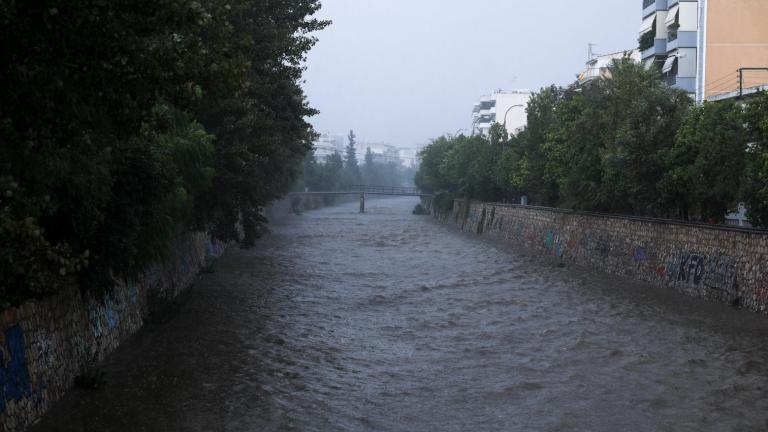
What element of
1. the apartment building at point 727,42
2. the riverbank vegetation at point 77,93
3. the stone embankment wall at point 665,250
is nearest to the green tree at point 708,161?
the stone embankment wall at point 665,250

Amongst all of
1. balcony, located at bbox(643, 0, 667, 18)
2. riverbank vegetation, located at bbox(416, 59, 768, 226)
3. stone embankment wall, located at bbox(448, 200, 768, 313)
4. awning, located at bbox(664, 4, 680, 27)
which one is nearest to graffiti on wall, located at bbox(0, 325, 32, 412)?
riverbank vegetation, located at bbox(416, 59, 768, 226)

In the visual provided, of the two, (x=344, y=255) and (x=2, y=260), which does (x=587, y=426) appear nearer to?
(x=2, y=260)

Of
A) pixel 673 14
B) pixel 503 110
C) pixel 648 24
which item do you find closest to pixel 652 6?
pixel 648 24

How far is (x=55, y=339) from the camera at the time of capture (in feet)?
48.3

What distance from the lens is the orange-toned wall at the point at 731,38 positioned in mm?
50469

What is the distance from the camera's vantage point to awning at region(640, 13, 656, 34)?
5766 centimetres

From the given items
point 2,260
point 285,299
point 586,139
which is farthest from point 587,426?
point 586,139

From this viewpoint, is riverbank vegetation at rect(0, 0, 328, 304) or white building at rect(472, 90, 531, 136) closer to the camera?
riverbank vegetation at rect(0, 0, 328, 304)

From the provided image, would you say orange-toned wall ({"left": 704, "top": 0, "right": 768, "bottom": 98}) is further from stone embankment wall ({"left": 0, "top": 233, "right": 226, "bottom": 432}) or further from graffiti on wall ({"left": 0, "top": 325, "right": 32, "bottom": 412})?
graffiti on wall ({"left": 0, "top": 325, "right": 32, "bottom": 412})

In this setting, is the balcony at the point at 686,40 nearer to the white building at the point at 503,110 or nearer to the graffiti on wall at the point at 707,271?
the graffiti on wall at the point at 707,271

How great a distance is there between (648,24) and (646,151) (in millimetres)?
26536

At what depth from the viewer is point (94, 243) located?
1552 centimetres

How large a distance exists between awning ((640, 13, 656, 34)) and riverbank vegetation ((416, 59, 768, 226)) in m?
6.86

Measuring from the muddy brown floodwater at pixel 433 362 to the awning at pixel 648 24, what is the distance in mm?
28809
